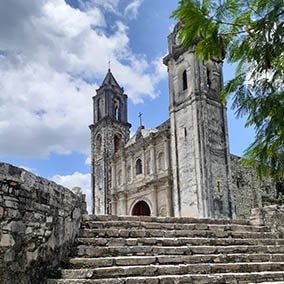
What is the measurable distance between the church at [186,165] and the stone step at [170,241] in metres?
13.2

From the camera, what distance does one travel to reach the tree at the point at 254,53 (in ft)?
12.0

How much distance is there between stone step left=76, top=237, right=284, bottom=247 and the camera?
6296 mm

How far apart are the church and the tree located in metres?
17.1

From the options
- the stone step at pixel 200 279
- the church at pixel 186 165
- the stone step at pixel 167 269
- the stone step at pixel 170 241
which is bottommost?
the stone step at pixel 200 279

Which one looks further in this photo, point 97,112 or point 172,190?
point 97,112

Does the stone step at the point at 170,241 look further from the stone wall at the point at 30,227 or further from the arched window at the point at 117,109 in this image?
the arched window at the point at 117,109

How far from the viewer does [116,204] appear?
2908 centimetres

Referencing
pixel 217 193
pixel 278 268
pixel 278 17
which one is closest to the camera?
pixel 278 17

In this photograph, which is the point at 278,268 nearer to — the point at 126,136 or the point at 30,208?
the point at 30,208

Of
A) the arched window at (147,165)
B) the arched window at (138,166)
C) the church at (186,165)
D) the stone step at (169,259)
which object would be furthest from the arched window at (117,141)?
the stone step at (169,259)

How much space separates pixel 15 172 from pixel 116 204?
81.1 feet

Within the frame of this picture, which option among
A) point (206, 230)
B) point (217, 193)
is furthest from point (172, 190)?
point (206, 230)

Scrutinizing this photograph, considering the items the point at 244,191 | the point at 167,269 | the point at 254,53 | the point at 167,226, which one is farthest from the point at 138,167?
the point at 254,53

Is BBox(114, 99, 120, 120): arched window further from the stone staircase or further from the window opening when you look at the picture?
the stone staircase
